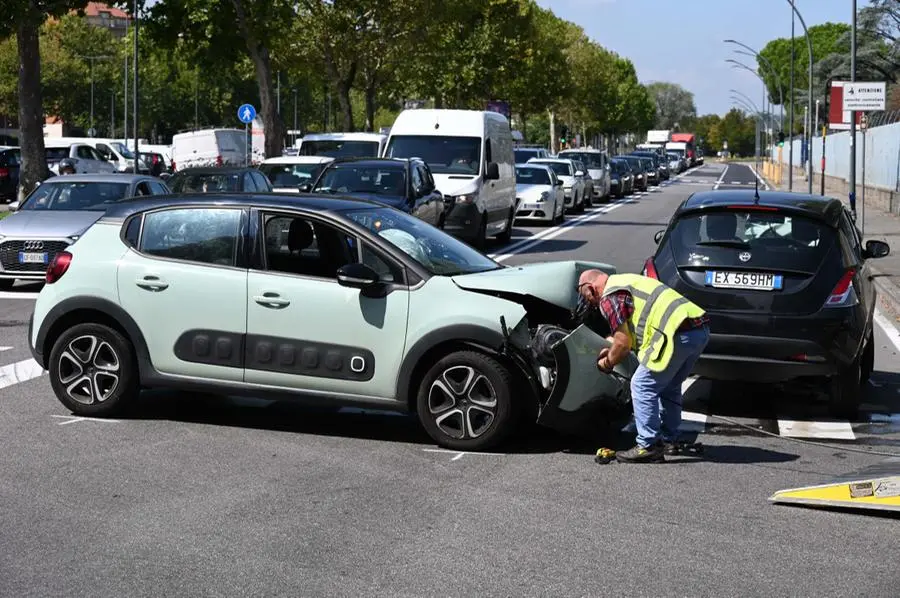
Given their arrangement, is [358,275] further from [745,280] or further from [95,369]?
[745,280]

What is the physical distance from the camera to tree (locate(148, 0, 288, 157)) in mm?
36594

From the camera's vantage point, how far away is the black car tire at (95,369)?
9070 mm

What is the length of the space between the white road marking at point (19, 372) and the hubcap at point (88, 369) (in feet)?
5.50

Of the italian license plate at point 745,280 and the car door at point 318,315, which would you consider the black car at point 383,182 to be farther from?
the car door at point 318,315

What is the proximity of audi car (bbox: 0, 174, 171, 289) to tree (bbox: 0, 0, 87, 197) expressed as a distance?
1296cm

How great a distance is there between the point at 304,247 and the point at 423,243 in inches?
30.5

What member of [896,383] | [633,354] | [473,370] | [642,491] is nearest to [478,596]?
[642,491]

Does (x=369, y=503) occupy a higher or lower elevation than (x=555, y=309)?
lower

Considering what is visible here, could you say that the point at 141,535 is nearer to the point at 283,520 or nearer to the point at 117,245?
the point at 283,520

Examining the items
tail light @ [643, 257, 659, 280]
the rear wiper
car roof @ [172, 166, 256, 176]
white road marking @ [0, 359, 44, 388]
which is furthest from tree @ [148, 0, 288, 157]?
the rear wiper

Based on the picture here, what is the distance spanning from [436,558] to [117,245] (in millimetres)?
4148

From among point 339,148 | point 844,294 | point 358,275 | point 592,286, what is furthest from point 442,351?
point 339,148

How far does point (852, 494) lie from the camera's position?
703 cm

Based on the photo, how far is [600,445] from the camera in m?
8.50
